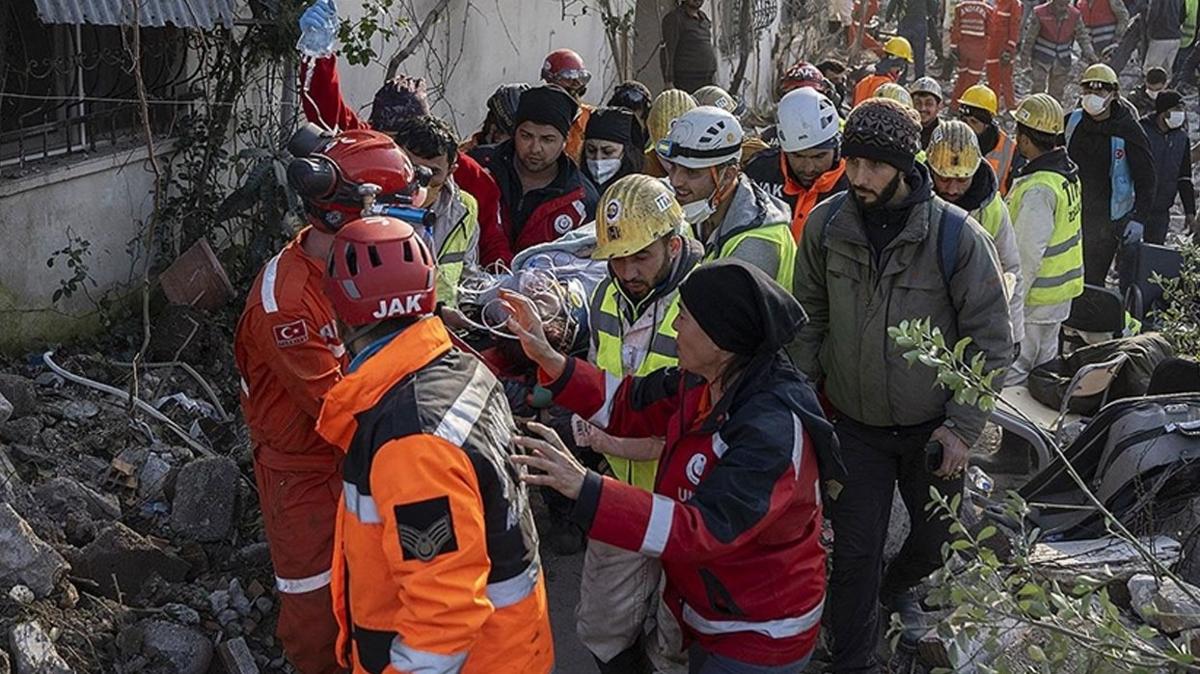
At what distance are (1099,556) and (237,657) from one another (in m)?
3.26

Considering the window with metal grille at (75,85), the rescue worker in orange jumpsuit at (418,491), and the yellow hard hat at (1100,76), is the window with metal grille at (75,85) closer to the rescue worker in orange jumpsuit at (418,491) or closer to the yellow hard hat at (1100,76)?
the rescue worker in orange jumpsuit at (418,491)

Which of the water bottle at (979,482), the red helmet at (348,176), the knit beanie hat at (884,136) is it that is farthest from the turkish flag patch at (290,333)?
the water bottle at (979,482)

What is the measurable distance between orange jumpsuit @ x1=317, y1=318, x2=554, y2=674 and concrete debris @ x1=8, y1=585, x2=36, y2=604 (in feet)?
5.88

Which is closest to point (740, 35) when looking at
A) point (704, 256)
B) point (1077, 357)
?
point (1077, 357)

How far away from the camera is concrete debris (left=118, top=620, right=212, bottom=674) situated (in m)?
4.58

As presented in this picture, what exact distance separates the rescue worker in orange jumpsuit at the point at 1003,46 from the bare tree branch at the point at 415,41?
1045 cm

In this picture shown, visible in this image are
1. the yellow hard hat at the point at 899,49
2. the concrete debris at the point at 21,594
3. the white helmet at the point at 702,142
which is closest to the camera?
the concrete debris at the point at 21,594

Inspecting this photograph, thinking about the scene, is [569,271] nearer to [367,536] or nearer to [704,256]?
[704,256]

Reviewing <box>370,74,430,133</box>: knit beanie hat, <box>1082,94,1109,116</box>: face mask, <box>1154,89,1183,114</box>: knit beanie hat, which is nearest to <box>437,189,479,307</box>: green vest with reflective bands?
<box>370,74,430,133</box>: knit beanie hat

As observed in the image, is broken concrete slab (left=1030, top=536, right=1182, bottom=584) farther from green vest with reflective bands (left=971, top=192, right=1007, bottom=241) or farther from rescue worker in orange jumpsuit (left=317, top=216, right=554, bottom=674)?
rescue worker in orange jumpsuit (left=317, top=216, right=554, bottom=674)

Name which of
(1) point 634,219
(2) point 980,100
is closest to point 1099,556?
(1) point 634,219

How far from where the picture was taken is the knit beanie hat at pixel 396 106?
5609 millimetres

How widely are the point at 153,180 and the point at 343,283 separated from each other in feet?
14.1

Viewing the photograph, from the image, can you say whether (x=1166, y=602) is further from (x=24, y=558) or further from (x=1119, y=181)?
(x=1119, y=181)
